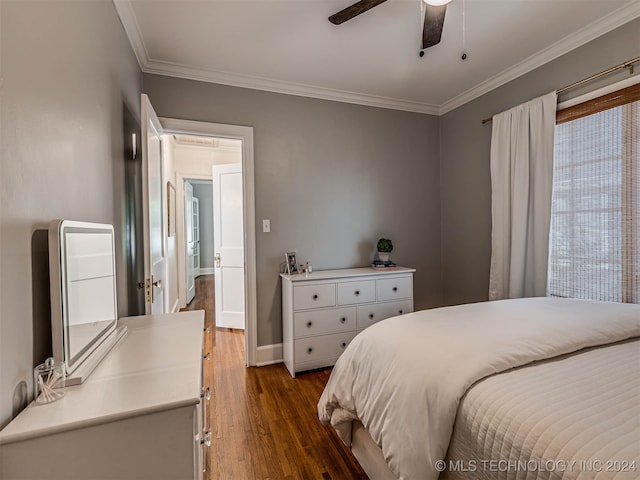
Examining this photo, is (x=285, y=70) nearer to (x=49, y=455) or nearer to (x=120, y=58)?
(x=120, y=58)

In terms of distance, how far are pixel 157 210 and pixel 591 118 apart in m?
3.15

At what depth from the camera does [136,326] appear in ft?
4.73

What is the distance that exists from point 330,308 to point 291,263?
0.56 metres

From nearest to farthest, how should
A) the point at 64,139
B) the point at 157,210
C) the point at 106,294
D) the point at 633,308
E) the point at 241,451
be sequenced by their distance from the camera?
the point at 64,139, the point at 106,294, the point at 633,308, the point at 241,451, the point at 157,210

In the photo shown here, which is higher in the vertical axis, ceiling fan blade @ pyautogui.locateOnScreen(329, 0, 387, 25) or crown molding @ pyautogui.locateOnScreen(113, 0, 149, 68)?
crown molding @ pyautogui.locateOnScreen(113, 0, 149, 68)

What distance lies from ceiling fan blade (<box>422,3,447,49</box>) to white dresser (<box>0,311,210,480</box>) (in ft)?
6.35

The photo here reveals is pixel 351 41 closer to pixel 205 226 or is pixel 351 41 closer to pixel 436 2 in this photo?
pixel 436 2

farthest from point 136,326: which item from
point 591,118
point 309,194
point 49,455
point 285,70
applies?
point 591,118

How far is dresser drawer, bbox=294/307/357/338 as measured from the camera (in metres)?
2.64

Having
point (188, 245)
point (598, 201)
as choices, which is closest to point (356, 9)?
point (598, 201)

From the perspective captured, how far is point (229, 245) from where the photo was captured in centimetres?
406

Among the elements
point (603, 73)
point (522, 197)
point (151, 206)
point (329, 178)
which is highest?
point (603, 73)

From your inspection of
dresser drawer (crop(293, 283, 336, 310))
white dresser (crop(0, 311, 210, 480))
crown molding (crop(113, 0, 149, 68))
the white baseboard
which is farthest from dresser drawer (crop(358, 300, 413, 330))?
crown molding (crop(113, 0, 149, 68))

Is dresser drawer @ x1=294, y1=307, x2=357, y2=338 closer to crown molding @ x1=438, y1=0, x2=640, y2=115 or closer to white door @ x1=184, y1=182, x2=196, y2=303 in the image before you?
crown molding @ x1=438, y1=0, x2=640, y2=115
